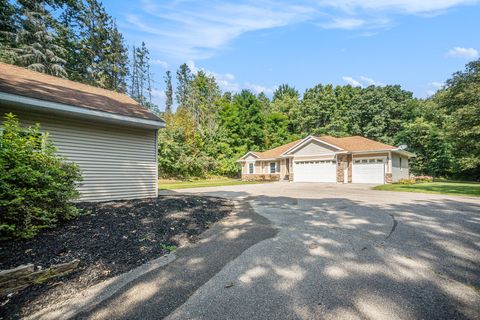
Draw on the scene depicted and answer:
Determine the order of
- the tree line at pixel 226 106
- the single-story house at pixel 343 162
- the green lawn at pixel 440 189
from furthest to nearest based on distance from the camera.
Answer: the single-story house at pixel 343 162, the tree line at pixel 226 106, the green lawn at pixel 440 189

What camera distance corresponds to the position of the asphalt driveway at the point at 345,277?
2.27m

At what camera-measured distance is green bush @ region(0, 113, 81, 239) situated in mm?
3594

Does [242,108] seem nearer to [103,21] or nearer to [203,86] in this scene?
[203,86]

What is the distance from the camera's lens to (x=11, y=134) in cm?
409

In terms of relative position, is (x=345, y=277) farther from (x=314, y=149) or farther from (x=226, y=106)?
(x=226, y=106)

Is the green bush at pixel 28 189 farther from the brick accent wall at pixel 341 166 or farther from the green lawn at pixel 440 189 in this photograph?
the brick accent wall at pixel 341 166

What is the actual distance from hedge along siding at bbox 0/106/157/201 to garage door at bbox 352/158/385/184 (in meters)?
16.7

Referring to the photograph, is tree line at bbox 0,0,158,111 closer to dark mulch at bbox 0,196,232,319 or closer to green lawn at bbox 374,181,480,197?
dark mulch at bbox 0,196,232,319

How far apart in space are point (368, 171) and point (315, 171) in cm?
430

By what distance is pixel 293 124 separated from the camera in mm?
40406

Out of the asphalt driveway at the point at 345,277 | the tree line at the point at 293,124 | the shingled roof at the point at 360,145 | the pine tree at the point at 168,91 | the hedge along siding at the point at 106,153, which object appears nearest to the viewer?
the asphalt driveway at the point at 345,277

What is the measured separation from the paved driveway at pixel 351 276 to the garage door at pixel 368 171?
14.2m

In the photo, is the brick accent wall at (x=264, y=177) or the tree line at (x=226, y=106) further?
the brick accent wall at (x=264, y=177)

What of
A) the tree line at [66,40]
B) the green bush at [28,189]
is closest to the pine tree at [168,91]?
the tree line at [66,40]
